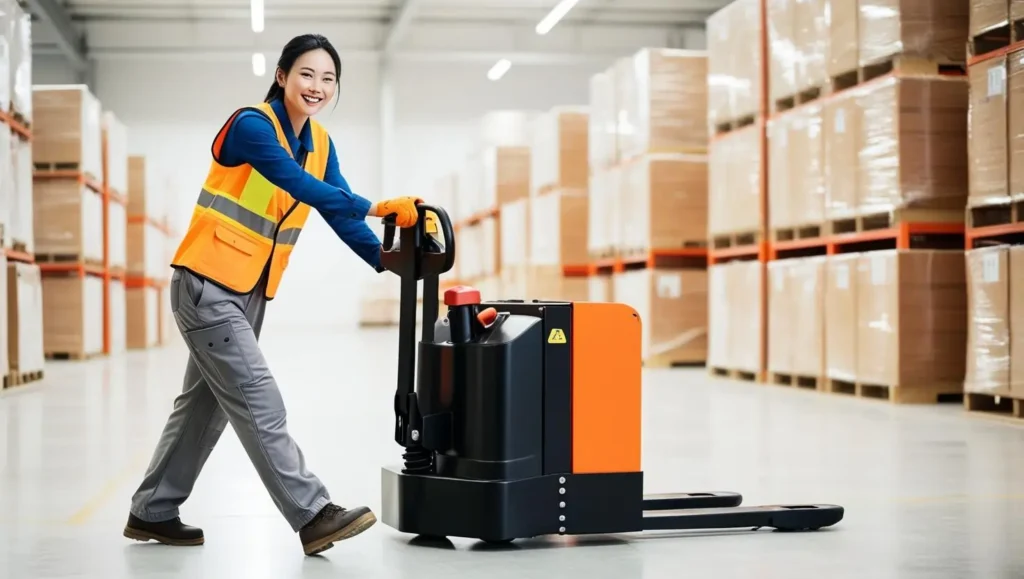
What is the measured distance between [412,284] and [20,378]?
7.04 meters

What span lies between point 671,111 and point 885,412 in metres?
4.75

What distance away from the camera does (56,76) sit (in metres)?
22.6

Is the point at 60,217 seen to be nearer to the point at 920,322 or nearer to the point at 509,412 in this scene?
the point at 920,322

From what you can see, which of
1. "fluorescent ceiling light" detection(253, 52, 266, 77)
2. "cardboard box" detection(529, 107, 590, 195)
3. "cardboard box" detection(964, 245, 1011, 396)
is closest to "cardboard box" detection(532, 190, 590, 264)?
"cardboard box" detection(529, 107, 590, 195)

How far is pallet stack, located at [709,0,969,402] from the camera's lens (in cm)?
734

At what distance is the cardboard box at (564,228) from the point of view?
13.7 meters

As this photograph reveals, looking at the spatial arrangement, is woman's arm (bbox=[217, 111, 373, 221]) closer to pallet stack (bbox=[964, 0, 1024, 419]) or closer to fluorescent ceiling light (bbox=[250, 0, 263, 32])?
pallet stack (bbox=[964, 0, 1024, 419])

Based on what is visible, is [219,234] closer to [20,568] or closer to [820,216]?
[20,568]

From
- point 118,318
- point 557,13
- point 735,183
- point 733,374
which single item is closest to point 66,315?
point 118,318

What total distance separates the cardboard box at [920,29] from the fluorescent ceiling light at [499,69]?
15.9m

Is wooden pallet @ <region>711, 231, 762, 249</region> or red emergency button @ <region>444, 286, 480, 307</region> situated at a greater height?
wooden pallet @ <region>711, 231, 762, 249</region>

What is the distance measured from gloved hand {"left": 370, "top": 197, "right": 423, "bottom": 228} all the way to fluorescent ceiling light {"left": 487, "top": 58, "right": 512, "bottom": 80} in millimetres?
20608

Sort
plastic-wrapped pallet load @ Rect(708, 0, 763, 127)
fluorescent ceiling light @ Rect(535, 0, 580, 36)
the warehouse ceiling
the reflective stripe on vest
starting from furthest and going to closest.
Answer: the warehouse ceiling, fluorescent ceiling light @ Rect(535, 0, 580, 36), plastic-wrapped pallet load @ Rect(708, 0, 763, 127), the reflective stripe on vest

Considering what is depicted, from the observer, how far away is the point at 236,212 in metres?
2.98
